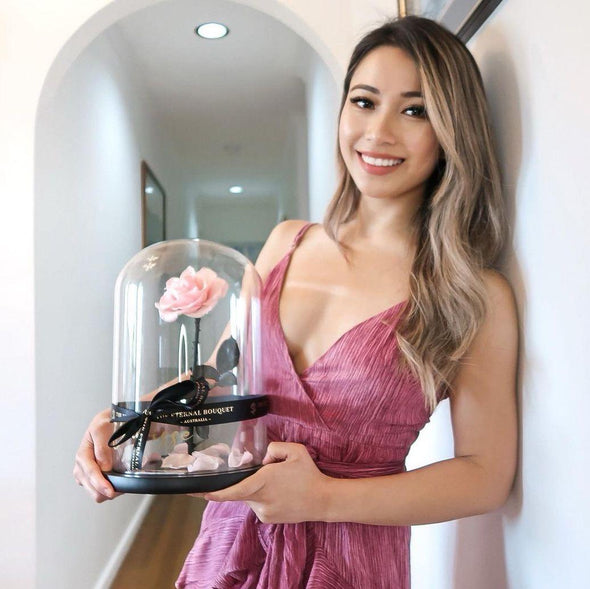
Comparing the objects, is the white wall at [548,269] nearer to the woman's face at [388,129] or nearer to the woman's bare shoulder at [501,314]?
the woman's bare shoulder at [501,314]

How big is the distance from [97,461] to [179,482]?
0.17 meters

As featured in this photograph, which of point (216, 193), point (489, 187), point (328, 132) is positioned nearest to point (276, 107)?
point (328, 132)

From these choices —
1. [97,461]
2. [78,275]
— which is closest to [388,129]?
[97,461]

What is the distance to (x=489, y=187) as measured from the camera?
94 cm

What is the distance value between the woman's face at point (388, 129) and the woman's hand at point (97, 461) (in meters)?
0.56

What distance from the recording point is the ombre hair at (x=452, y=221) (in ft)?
2.98

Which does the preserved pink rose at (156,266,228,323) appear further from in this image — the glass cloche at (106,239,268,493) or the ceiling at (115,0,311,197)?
the ceiling at (115,0,311,197)

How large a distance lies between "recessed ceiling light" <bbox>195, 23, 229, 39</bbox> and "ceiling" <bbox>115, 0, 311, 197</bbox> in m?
0.03

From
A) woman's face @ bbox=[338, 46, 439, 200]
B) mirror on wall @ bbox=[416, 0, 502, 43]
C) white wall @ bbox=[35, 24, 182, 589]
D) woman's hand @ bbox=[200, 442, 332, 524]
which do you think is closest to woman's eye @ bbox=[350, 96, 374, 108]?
woman's face @ bbox=[338, 46, 439, 200]

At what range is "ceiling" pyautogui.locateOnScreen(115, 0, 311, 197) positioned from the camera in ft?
9.60

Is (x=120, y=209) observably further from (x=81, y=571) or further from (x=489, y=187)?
(x=489, y=187)

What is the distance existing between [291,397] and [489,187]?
0.44 meters

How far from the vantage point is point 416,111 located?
984mm

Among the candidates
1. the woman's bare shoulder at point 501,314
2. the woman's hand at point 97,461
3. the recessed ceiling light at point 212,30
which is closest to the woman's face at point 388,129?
the woman's bare shoulder at point 501,314
